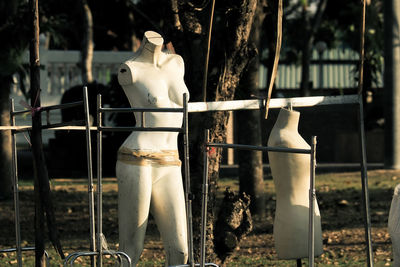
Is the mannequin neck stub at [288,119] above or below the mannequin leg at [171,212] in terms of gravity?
above

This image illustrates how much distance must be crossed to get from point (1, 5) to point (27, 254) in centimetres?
518

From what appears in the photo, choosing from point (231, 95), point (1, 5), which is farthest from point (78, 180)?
point (231, 95)

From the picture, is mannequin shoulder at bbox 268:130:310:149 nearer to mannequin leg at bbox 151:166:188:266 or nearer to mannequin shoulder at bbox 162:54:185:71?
mannequin leg at bbox 151:166:188:266

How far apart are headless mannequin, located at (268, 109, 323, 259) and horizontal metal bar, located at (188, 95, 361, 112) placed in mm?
82

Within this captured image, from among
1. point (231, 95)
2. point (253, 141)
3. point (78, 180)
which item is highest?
point (231, 95)

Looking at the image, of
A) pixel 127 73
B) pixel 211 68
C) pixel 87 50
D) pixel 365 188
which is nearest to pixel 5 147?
pixel 87 50

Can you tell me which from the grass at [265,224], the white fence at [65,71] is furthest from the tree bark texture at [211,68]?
the white fence at [65,71]

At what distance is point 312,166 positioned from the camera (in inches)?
222

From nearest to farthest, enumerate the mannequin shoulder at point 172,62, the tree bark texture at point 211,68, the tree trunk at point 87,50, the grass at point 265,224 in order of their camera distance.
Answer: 1. the mannequin shoulder at point 172,62
2. the tree bark texture at point 211,68
3. the grass at point 265,224
4. the tree trunk at point 87,50

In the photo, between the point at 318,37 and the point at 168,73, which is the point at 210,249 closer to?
the point at 168,73

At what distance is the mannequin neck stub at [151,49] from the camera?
696 cm

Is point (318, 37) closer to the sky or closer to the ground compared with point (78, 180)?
closer to the sky

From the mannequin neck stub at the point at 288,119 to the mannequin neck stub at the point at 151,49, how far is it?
1.05 m

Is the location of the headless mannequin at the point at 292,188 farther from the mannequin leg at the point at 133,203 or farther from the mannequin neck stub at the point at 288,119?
the mannequin leg at the point at 133,203
